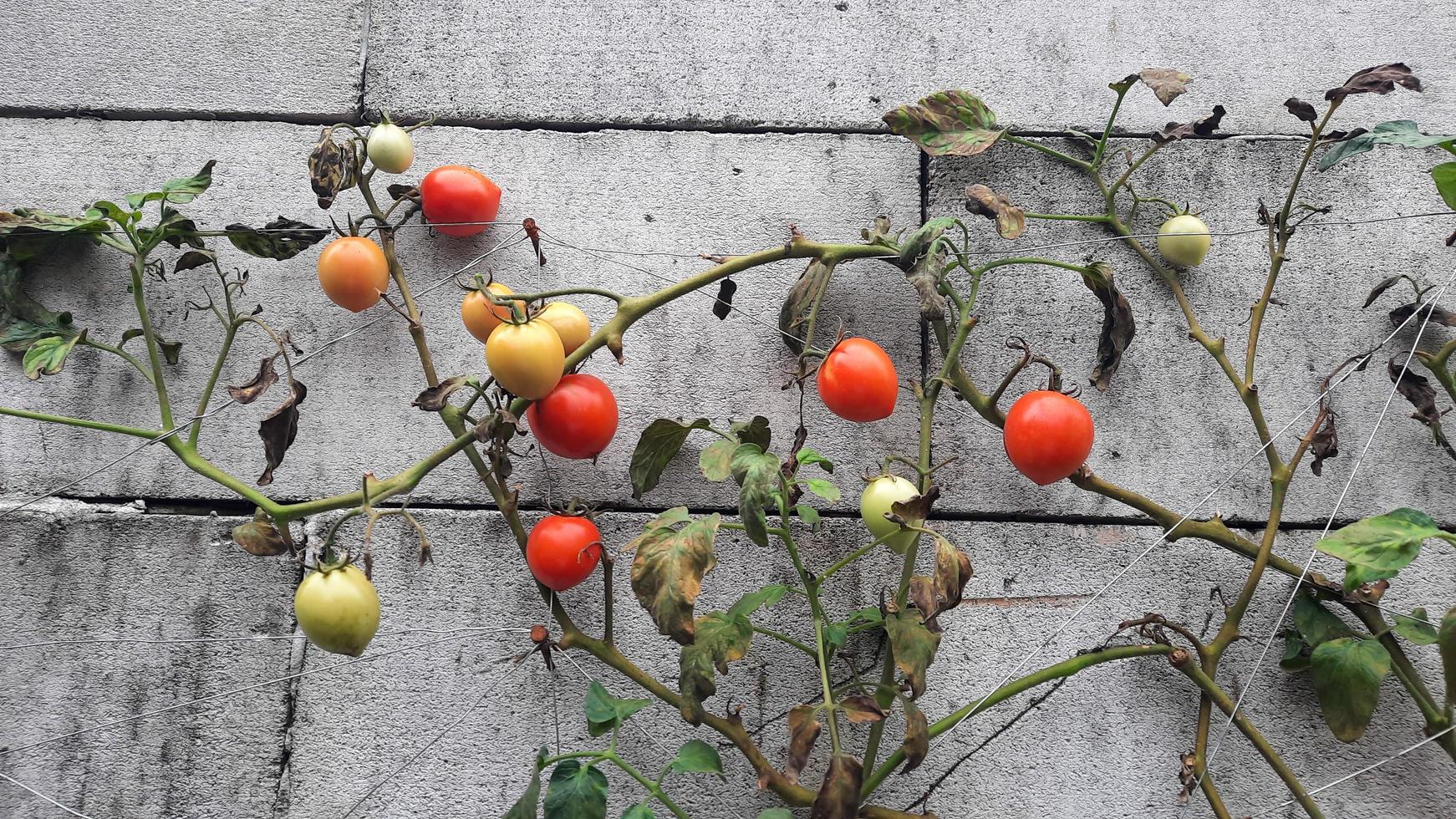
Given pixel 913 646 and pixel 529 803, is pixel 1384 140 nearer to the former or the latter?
pixel 913 646

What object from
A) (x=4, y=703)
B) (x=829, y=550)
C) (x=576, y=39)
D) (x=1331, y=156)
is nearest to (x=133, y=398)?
(x=4, y=703)

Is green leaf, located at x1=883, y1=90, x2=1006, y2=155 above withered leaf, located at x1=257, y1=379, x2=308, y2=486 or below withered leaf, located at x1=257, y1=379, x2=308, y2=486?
above

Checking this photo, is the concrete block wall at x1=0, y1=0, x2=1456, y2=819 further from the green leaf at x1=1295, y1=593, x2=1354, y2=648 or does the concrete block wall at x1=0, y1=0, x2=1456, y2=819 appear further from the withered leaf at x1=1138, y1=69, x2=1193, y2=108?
the withered leaf at x1=1138, y1=69, x2=1193, y2=108

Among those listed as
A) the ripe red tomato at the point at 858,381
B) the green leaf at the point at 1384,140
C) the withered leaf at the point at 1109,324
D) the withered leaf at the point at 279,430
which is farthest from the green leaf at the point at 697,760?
the green leaf at the point at 1384,140

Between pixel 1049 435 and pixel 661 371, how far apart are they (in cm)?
56

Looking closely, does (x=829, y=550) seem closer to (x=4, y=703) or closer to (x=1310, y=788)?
(x=1310, y=788)

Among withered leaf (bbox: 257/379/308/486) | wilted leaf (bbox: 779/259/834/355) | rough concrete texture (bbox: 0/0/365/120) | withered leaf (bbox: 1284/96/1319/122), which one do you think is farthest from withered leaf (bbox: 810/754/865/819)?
rough concrete texture (bbox: 0/0/365/120)

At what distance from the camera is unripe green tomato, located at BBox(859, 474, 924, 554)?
1.20 meters

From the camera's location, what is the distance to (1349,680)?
4.08 feet

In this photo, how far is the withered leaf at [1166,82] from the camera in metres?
1.36

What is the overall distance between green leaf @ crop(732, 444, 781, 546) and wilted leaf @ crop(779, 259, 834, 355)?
0.29 meters

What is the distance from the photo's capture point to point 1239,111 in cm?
154

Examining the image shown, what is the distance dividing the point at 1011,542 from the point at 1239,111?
798 millimetres

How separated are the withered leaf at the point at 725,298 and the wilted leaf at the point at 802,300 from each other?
3.2 inches
